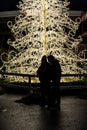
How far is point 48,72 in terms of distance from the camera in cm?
1427

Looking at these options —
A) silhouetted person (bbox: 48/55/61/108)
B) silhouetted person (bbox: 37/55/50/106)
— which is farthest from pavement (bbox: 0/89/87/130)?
silhouetted person (bbox: 37/55/50/106)

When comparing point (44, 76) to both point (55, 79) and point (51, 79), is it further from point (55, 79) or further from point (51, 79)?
point (55, 79)

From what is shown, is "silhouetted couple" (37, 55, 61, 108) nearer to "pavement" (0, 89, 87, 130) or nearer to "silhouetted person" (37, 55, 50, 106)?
"silhouetted person" (37, 55, 50, 106)

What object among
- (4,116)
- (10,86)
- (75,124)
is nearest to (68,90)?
(10,86)

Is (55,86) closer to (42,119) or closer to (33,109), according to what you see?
(33,109)

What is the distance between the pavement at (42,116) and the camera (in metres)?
10.5

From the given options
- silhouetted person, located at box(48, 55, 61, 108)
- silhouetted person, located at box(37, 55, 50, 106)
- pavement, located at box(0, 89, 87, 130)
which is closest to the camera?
pavement, located at box(0, 89, 87, 130)

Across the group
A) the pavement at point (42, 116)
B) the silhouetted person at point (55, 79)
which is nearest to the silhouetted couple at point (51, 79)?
the silhouetted person at point (55, 79)

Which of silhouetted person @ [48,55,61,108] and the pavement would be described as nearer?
the pavement

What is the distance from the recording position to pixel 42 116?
485 inches

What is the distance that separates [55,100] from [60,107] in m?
0.33

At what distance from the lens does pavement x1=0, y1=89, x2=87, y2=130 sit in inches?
415

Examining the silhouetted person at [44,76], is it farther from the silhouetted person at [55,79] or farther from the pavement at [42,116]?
the pavement at [42,116]

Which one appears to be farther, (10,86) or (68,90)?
(10,86)
